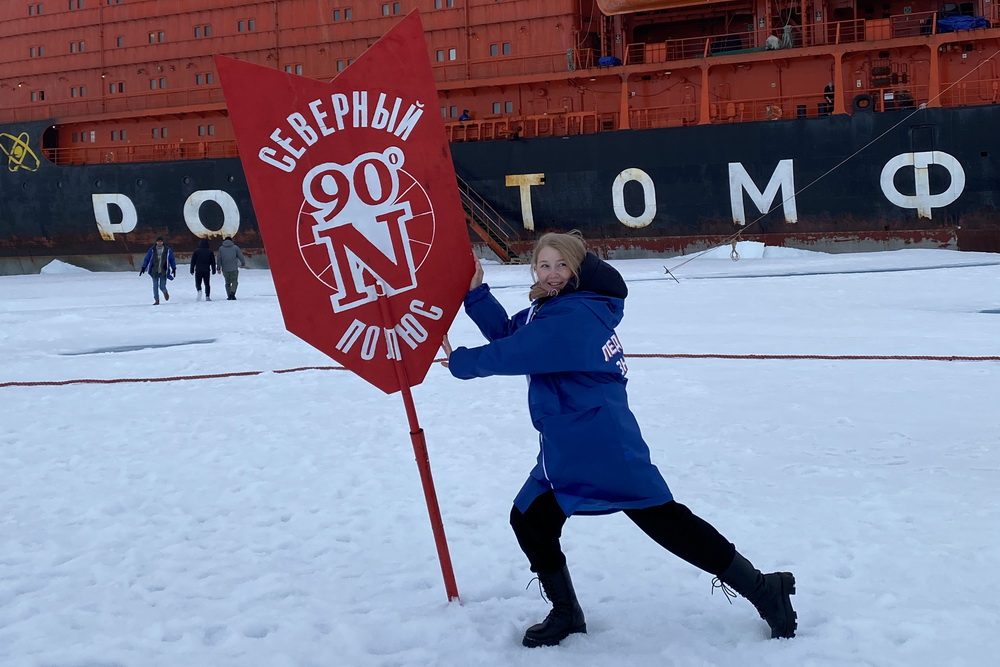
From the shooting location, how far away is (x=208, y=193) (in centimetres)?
2136

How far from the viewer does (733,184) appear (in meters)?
17.9

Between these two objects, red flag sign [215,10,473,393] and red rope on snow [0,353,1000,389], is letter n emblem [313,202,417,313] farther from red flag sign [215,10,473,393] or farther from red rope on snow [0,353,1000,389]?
red rope on snow [0,353,1000,389]

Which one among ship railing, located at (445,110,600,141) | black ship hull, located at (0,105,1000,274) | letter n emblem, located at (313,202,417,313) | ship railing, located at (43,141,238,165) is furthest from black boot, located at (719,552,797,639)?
ship railing, located at (43,141,238,165)

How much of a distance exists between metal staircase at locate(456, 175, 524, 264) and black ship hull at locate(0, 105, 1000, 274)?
17cm

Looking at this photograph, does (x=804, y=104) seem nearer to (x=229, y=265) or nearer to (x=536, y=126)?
(x=536, y=126)

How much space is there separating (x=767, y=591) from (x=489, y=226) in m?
17.0

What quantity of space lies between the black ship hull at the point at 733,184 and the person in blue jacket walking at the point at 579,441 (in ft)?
51.5

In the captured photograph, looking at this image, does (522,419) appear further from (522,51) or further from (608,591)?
(522,51)

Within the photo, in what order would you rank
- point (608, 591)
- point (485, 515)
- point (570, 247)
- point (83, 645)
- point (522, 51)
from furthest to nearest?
point (522, 51), point (485, 515), point (608, 591), point (83, 645), point (570, 247)

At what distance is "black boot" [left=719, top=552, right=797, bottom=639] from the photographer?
2576 millimetres

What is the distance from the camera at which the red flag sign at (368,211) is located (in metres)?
2.84

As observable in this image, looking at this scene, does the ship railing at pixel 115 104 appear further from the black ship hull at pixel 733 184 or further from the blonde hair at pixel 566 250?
the blonde hair at pixel 566 250

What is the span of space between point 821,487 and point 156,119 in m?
21.8

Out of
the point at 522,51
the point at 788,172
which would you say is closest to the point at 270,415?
the point at 788,172
